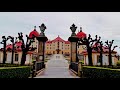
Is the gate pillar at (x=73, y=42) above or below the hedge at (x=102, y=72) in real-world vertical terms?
above

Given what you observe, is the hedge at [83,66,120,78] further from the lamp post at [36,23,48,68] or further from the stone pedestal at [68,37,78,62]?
the lamp post at [36,23,48,68]

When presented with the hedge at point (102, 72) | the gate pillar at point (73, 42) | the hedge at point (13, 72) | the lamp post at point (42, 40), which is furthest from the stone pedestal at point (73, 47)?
the hedge at point (13, 72)

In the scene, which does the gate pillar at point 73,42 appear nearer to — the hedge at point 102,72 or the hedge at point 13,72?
the hedge at point 102,72

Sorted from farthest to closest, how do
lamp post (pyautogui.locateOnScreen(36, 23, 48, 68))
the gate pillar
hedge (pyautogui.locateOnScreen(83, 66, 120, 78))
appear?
lamp post (pyautogui.locateOnScreen(36, 23, 48, 68)) → the gate pillar → hedge (pyautogui.locateOnScreen(83, 66, 120, 78))

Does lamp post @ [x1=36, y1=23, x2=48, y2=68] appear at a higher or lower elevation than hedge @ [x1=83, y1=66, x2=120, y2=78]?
higher

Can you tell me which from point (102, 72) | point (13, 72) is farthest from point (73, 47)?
point (13, 72)

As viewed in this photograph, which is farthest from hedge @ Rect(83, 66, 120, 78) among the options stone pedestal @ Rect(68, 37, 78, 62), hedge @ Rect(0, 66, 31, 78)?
hedge @ Rect(0, 66, 31, 78)

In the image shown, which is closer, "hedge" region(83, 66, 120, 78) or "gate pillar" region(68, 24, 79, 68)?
"hedge" region(83, 66, 120, 78)

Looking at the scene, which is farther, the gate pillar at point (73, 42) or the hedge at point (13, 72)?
the gate pillar at point (73, 42)

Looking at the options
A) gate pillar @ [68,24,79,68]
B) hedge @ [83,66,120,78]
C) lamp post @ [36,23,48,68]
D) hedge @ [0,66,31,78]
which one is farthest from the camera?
lamp post @ [36,23,48,68]
